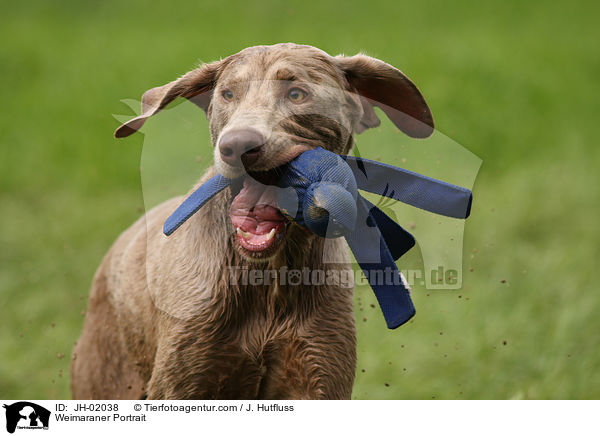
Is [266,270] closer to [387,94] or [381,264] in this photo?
[381,264]

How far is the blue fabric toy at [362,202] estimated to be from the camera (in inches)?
120

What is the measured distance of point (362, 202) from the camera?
3.45 m

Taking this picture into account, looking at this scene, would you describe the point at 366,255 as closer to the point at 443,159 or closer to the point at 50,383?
the point at 443,159

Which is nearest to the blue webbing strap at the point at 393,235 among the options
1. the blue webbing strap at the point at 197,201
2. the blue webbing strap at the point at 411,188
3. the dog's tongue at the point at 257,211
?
the blue webbing strap at the point at 411,188

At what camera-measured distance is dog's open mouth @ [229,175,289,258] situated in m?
3.14

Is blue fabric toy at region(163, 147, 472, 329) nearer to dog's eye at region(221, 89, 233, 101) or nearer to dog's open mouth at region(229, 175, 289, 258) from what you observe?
dog's open mouth at region(229, 175, 289, 258)

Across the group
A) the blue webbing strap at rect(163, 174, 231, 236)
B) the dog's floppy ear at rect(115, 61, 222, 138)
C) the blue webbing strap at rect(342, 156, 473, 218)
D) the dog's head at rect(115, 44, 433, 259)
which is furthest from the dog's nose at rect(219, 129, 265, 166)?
the dog's floppy ear at rect(115, 61, 222, 138)

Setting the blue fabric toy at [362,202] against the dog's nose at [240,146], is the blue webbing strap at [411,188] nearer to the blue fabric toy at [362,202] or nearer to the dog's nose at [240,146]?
the blue fabric toy at [362,202]

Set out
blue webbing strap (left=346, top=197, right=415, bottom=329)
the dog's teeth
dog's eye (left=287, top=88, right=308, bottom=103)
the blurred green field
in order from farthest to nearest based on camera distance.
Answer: the blurred green field, blue webbing strap (left=346, top=197, right=415, bottom=329), dog's eye (left=287, top=88, right=308, bottom=103), the dog's teeth

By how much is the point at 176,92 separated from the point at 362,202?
93 cm

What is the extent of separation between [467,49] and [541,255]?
238 centimetres

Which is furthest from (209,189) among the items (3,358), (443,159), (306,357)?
(3,358)
